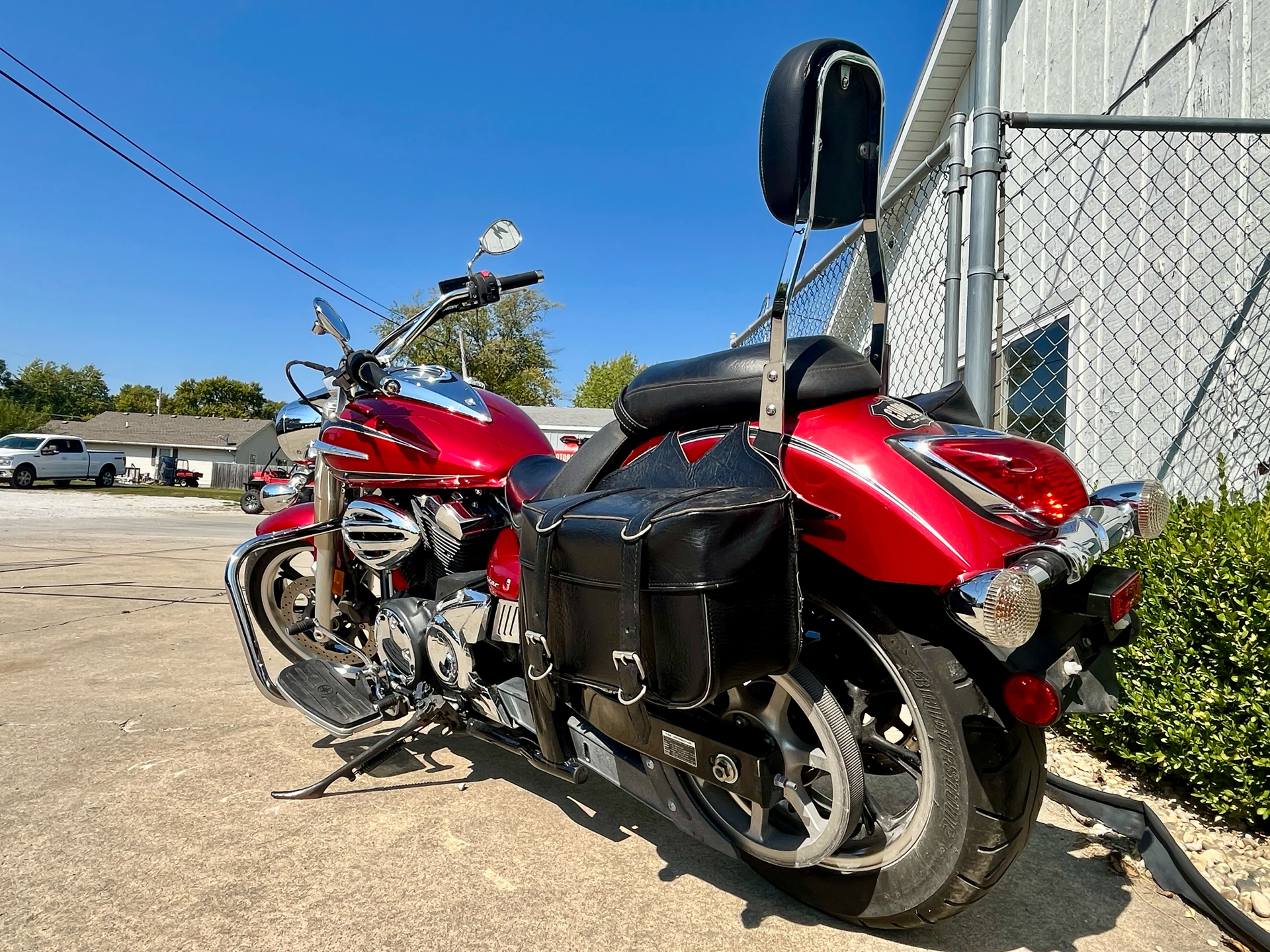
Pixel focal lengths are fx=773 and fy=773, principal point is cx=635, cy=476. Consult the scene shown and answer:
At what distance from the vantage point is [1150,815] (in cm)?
181

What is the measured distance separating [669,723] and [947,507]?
2.23 feet

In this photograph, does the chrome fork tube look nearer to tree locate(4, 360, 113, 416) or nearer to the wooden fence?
the wooden fence

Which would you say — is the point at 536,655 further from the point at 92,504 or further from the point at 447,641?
the point at 92,504

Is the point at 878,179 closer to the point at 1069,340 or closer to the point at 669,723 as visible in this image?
the point at 669,723

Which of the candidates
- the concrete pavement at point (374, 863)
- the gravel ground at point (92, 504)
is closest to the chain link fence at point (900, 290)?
the concrete pavement at point (374, 863)

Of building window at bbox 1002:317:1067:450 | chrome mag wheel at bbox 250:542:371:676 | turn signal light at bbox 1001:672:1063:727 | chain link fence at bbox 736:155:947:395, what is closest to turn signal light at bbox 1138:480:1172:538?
turn signal light at bbox 1001:672:1063:727

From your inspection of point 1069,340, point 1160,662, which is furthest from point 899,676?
point 1069,340

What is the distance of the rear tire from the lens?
4.33 feet

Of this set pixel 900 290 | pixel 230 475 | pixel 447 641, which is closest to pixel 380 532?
pixel 447 641

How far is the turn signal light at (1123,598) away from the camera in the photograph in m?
1.22

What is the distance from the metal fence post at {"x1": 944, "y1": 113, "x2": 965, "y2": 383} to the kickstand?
1962 mm

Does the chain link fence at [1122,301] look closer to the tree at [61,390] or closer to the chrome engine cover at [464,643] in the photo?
the chrome engine cover at [464,643]

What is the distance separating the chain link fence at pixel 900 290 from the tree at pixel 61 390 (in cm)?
8902

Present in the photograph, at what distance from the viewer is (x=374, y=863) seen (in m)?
1.80
